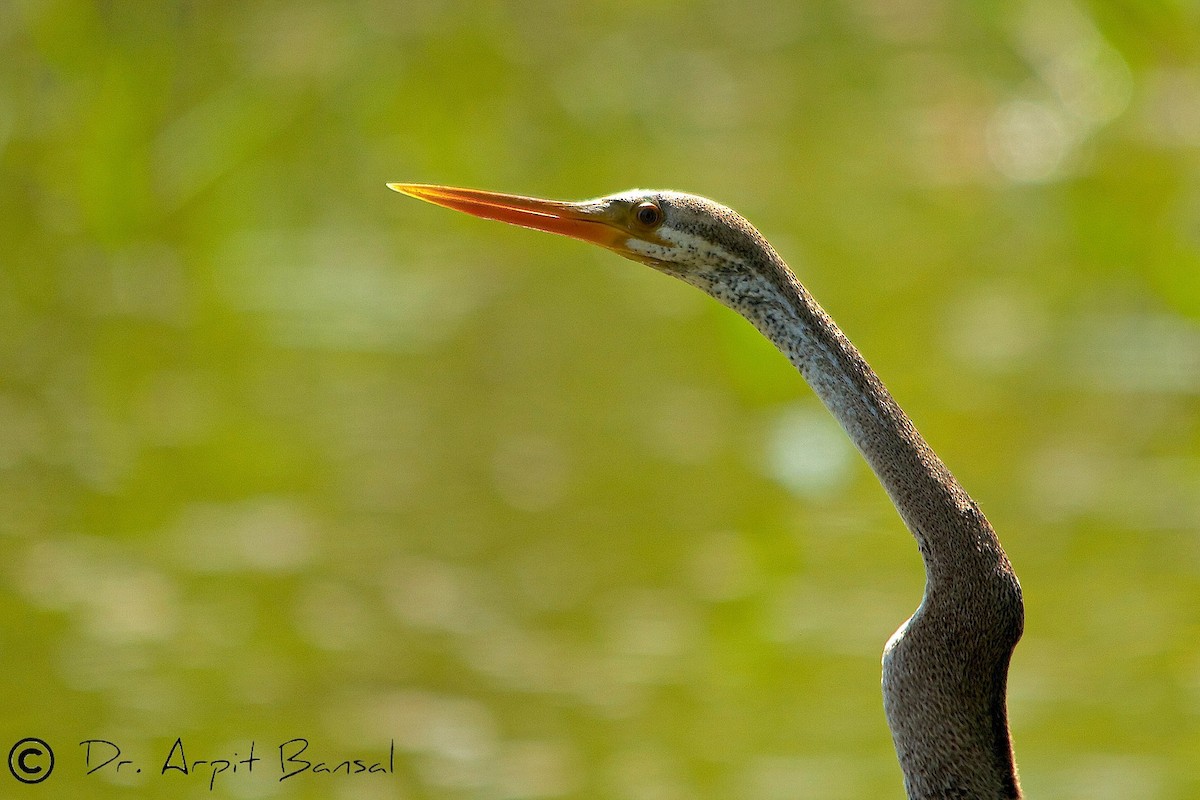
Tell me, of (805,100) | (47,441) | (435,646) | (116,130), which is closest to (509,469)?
(435,646)

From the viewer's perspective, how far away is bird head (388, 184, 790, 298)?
3373 mm

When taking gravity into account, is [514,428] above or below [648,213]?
above

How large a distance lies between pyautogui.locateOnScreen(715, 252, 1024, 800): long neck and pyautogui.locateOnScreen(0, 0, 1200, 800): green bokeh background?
0.31 meters

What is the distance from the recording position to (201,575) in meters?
7.51

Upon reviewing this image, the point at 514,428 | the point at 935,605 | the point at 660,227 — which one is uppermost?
the point at 514,428

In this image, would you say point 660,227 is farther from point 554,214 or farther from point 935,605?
point 935,605

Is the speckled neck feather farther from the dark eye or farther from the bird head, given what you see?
the dark eye

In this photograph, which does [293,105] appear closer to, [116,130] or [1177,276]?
[116,130]

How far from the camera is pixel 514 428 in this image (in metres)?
8.95

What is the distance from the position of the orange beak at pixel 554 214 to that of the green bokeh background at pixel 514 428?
0.28 metres

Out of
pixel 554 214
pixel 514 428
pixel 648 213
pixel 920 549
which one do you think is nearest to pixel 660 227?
pixel 648 213

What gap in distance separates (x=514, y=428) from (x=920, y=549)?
5815 mm

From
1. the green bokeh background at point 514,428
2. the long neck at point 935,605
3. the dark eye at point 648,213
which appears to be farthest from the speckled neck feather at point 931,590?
the green bokeh background at point 514,428

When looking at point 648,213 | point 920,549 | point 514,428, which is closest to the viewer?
point 920,549
